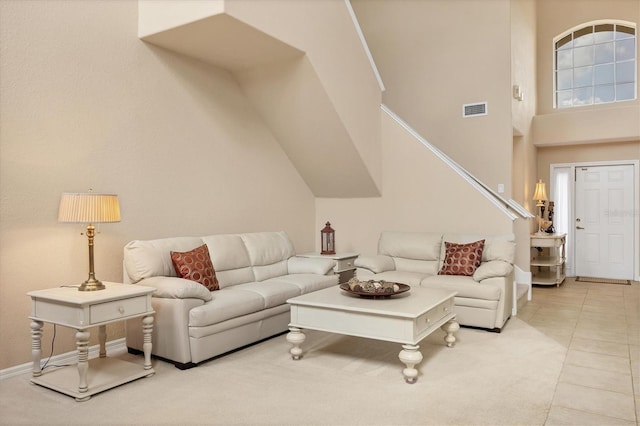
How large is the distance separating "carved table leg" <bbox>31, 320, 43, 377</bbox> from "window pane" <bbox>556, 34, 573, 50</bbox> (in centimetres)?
850

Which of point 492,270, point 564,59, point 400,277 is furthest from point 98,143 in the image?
point 564,59

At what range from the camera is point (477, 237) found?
16.9 feet

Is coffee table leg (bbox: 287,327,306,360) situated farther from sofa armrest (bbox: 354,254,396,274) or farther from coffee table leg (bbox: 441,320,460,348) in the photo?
sofa armrest (bbox: 354,254,396,274)

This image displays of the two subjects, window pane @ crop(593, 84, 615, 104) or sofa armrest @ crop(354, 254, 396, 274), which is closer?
sofa armrest @ crop(354, 254, 396, 274)

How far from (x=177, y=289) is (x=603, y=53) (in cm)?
775

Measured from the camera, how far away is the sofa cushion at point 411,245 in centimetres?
523

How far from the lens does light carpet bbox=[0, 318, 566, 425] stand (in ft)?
8.53

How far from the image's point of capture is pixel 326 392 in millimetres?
2953

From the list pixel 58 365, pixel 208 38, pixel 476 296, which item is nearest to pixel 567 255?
pixel 476 296

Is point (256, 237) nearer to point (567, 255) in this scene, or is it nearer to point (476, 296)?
point (476, 296)

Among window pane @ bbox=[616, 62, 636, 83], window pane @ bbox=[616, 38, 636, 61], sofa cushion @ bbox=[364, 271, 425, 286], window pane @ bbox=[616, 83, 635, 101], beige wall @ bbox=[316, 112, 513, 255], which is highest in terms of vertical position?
window pane @ bbox=[616, 38, 636, 61]

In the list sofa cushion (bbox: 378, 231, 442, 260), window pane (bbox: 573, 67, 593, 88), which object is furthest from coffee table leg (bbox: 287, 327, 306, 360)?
window pane (bbox: 573, 67, 593, 88)

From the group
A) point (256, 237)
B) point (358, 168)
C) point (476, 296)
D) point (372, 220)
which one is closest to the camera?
point (476, 296)

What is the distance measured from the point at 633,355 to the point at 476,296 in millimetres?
1268
